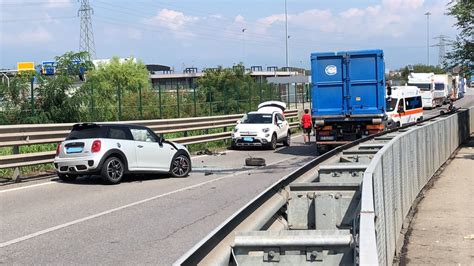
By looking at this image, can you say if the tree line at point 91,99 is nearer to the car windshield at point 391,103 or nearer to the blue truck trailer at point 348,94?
the blue truck trailer at point 348,94

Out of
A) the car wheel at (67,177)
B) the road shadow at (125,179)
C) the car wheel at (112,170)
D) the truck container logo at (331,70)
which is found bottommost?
the road shadow at (125,179)

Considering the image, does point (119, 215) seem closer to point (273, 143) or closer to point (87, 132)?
point (87, 132)

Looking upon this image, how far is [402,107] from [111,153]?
1813 centimetres

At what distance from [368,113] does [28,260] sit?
14815mm

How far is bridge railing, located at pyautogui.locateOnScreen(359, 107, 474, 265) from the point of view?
12.1 feet

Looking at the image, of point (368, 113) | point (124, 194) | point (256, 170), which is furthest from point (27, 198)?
point (368, 113)

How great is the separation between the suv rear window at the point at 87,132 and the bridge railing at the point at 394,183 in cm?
736

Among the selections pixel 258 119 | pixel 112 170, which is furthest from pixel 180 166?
pixel 258 119

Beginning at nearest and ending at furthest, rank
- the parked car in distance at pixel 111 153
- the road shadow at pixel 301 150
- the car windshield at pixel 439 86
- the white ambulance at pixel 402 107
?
the parked car in distance at pixel 111 153 < the road shadow at pixel 301 150 < the white ambulance at pixel 402 107 < the car windshield at pixel 439 86

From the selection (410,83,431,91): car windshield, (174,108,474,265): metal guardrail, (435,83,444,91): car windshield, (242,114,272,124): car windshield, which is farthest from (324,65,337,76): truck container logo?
(435,83,444,91): car windshield

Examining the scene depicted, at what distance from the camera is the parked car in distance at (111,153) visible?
1352 centimetres

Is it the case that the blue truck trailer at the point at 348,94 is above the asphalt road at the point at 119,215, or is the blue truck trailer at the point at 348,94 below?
above

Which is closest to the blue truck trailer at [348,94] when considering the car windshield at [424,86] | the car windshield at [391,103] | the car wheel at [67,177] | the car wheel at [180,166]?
the car wheel at [180,166]

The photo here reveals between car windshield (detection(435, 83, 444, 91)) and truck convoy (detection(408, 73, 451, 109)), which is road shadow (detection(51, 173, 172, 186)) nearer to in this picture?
truck convoy (detection(408, 73, 451, 109))
